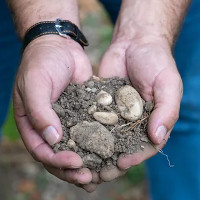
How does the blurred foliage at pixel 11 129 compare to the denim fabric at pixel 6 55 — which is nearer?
the denim fabric at pixel 6 55

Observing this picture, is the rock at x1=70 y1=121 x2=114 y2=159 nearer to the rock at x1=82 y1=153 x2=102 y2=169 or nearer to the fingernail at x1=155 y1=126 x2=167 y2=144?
the rock at x1=82 y1=153 x2=102 y2=169

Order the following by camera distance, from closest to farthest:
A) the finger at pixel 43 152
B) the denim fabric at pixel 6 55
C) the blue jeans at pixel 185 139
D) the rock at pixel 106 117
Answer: the finger at pixel 43 152 < the rock at pixel 106 117 < the denim fabric at pixel 6 55 < the blue jeans at pixel 185 139

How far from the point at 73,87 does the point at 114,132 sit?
0.24m

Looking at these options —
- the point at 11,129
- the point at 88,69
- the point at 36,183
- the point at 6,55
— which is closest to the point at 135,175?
the point at 36,183

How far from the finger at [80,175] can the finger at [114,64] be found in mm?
449

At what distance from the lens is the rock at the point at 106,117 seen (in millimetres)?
1323

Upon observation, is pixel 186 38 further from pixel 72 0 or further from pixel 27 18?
pixel 27 18

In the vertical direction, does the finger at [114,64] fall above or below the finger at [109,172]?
above

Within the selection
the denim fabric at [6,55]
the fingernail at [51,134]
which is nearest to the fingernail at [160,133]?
the fingernail at [51,134]

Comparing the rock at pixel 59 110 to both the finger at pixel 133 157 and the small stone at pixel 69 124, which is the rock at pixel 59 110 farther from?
the finger at pixel 133 157

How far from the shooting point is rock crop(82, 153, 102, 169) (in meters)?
1.25

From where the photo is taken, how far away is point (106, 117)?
4.34 feet

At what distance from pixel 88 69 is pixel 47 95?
0.28 metres

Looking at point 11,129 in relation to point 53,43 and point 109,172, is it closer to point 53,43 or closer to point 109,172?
point 53,43
